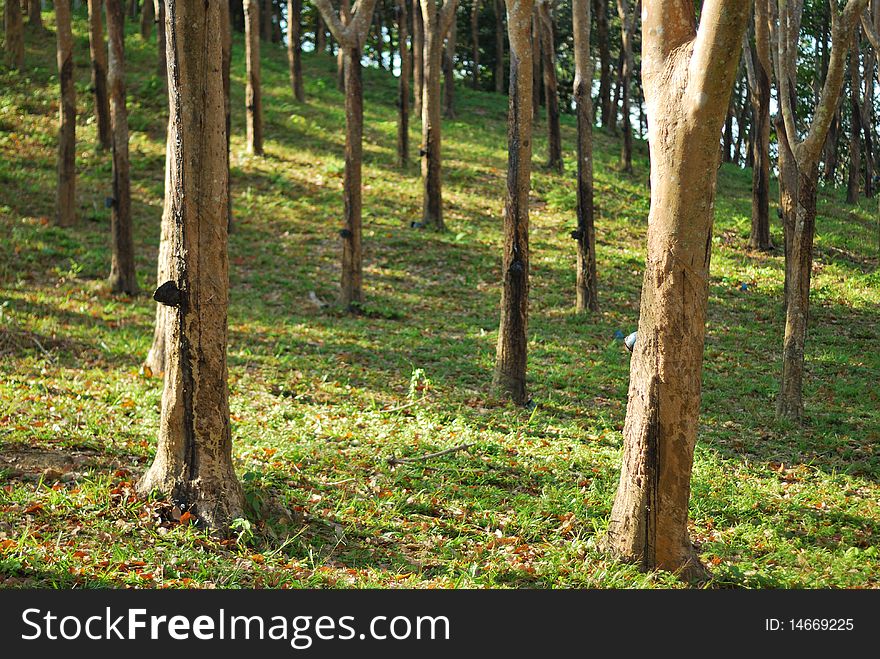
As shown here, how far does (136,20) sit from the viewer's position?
30.6 metres

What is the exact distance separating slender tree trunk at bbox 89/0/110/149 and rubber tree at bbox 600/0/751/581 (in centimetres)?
1107

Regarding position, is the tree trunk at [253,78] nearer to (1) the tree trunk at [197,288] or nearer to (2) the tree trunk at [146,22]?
(2) the tree trunk at [146,22]

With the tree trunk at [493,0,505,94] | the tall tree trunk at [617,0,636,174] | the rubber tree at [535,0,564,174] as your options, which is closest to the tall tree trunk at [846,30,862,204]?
the tall tree trunk at [617,0,636,174]

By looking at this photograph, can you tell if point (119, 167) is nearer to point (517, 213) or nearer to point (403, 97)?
point (517, 213)

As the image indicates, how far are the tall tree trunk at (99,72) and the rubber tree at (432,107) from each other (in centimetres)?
548

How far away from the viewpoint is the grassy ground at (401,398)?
5.05 metres

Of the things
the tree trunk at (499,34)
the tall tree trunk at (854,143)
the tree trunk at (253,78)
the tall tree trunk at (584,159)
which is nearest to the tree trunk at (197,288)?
the tall tree trunk at (584,159)

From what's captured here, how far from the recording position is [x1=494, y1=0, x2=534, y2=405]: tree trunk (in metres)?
8.34

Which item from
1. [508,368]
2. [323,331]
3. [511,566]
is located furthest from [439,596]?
[323,331]

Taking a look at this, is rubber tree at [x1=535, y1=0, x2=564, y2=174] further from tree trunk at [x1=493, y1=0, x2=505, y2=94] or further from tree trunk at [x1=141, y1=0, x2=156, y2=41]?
tree trunk at [x1=141, y1=0, x2=156, y2=41]

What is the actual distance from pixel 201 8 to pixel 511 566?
3.88 metres

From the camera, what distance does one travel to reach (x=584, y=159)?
39.6ft

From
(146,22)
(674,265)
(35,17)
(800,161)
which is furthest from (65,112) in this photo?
(35,17)

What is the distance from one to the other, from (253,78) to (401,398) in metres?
11.6
